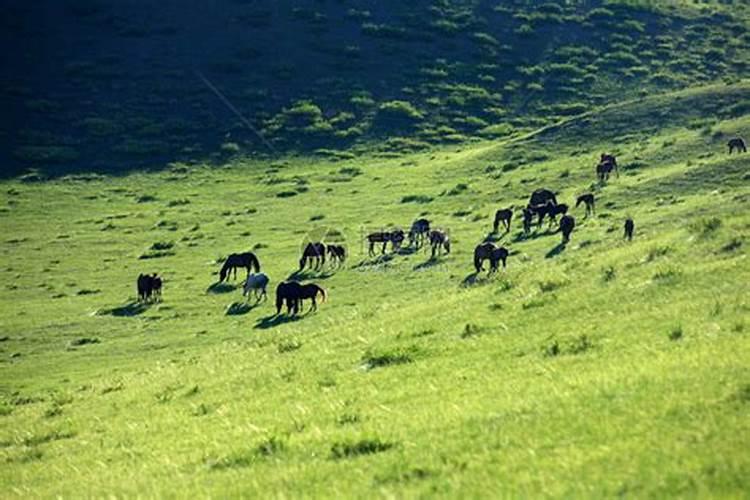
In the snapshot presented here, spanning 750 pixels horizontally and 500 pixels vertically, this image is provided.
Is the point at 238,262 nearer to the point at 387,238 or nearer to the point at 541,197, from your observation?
the point at 387,238

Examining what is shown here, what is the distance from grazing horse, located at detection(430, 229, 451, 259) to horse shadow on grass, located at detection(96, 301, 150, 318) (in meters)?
14.6

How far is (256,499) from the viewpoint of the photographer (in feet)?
32.4

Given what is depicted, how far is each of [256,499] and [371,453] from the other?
1708mm

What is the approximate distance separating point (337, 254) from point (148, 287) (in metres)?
9.90

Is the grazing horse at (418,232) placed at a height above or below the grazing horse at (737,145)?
below

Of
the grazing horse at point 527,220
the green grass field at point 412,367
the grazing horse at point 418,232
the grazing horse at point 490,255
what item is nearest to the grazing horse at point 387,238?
the grazing horse at point 418,232

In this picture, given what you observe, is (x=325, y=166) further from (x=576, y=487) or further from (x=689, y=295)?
(x=576, y=487)

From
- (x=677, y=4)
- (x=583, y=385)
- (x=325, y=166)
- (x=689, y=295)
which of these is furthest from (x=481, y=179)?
(x=677, y=4)

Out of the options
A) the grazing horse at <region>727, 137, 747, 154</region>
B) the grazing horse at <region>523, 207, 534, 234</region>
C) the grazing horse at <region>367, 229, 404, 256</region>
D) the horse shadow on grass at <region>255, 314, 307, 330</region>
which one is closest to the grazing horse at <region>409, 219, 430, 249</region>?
the grazing horse at <region>367, 229, 404, 256</region>

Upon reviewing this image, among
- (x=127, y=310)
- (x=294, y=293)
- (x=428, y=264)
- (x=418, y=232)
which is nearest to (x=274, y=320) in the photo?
(x=294, y=293)

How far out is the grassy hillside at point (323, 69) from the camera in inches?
4055

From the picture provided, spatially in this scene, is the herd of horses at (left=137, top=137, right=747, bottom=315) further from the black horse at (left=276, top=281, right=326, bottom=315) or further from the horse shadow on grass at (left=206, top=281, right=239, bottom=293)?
the horse shadow on grass at (left=206, top=281, right=239, bottom=293)

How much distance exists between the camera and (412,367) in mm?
16953

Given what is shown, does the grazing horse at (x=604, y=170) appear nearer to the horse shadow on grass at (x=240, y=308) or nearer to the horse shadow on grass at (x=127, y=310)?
the horse shadow on grass at (x=240, y=308)
